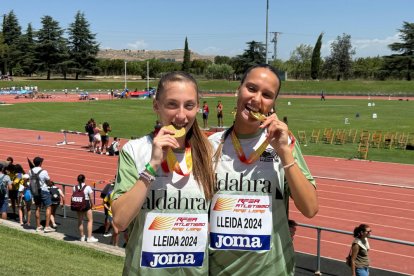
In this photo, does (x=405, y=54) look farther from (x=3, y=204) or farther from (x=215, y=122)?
(x=3, y=204)

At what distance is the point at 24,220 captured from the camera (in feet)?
38.1

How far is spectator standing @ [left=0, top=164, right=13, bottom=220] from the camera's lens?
11.7 meters

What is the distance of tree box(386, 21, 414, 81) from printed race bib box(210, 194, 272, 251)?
9319 centimetres

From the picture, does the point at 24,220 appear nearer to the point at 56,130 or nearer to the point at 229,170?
the point at 229,170

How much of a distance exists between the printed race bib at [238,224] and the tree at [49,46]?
98.1 m

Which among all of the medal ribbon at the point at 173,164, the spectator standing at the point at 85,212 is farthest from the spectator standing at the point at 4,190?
the medal ribbon at the point at 173,164

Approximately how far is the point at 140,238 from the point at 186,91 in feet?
2.46

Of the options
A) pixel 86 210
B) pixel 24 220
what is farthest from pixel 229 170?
pixel 24 220

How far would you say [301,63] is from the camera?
127 m

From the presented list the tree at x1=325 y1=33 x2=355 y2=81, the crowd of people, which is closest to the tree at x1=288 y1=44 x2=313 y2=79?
the tree at x1=325 y1=33 x2=355 y2=81

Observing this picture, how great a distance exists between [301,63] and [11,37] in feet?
230

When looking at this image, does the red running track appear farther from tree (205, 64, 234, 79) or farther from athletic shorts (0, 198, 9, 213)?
tree (205, 64, 234, 79)

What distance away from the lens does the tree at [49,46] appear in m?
95.4

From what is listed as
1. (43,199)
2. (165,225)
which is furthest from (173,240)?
(43,199)
